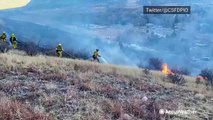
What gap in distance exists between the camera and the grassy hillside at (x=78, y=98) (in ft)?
34.4

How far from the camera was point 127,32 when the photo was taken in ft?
445

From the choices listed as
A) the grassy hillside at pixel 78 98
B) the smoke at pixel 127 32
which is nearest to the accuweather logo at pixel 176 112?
the grassy hillside at pixel 78 98

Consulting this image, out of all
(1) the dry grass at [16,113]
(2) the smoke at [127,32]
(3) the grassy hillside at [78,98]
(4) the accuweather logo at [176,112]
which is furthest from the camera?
(2) the smoke at [127,32]

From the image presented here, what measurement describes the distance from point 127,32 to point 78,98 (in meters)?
124

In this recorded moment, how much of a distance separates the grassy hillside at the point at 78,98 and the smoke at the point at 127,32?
73.2 m

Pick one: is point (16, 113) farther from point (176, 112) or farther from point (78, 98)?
point (176, 112)

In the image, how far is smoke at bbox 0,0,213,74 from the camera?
351ft

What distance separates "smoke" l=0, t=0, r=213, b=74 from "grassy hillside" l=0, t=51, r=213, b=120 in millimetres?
73203

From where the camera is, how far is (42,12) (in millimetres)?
181750

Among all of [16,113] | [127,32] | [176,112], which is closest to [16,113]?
[16,113]

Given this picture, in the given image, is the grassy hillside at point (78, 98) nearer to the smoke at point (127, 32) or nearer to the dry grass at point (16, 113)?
the dry grass at point (16, 113)

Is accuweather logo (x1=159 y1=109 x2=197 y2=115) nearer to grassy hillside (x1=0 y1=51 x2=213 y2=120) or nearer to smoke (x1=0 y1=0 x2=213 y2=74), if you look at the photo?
grassy hillside (x1=0 y1=51 x2=213 y2=120)

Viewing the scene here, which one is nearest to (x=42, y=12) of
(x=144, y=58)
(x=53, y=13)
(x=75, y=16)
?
(x=53, y=13)

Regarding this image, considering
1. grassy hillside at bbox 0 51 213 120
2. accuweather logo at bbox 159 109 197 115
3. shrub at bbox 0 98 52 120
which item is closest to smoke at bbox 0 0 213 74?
grassy hillside at bbox 0 51 213 120
